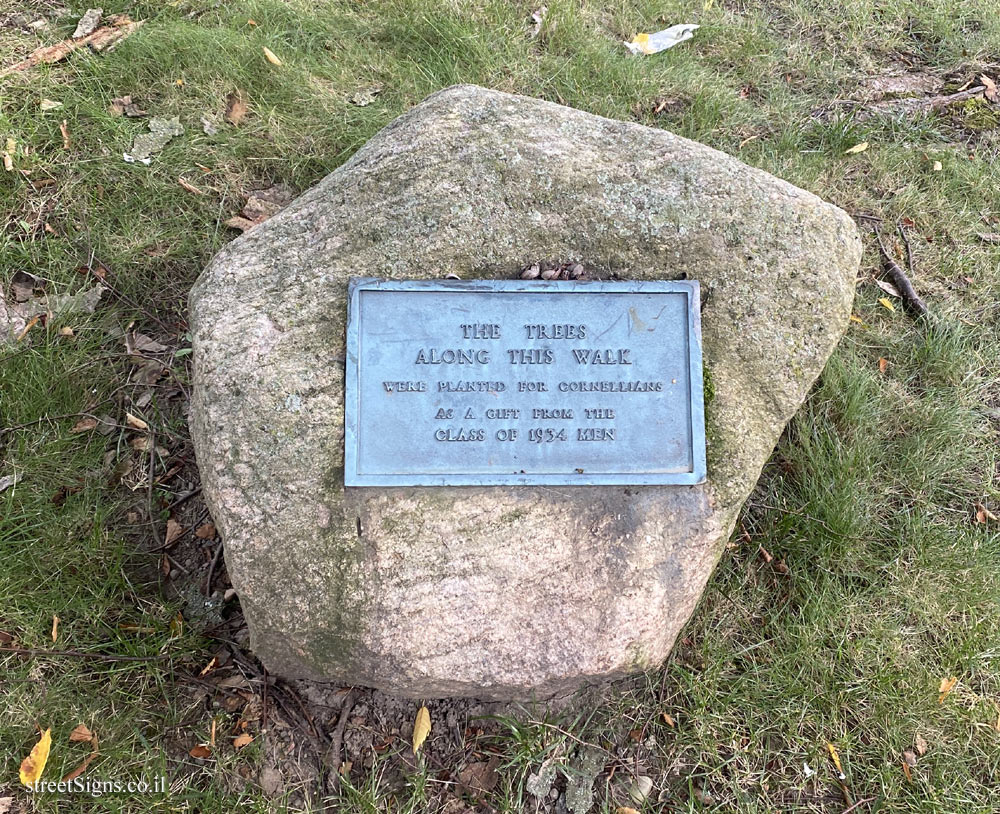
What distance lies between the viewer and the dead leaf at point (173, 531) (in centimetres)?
252

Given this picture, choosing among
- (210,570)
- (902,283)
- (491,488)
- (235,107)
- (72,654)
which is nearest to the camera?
(491,488)

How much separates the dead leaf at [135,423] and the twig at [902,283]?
320 centimetres

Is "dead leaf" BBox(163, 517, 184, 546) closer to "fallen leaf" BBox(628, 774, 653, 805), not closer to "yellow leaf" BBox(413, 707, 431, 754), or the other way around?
"yellow leaf" BBox(413, 707, 431, 754)

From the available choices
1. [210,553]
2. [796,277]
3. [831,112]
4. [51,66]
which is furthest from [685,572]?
[51,66]

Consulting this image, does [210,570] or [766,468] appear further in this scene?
[766,468]

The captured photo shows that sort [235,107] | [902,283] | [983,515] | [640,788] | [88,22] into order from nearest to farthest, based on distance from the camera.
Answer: [640,788], [983,515], [902,283], [235,107], [88,22]

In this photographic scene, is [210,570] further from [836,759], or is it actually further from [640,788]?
[836,759]

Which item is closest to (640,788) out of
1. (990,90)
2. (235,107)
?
(235,107)

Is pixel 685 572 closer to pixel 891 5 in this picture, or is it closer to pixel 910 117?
pixel 910 117

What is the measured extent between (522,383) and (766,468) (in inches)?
45.8

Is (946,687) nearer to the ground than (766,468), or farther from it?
nearer to the ground

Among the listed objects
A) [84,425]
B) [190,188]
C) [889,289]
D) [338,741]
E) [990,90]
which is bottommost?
[338,741]

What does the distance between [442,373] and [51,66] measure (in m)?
2.93

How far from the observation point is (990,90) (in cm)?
396
